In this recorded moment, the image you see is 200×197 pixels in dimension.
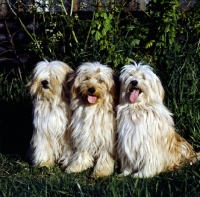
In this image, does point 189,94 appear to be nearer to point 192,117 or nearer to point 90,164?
point 192,117

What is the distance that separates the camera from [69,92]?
6.52 meters

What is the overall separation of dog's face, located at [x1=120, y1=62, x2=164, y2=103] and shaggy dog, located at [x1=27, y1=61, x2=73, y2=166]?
2.43 feet

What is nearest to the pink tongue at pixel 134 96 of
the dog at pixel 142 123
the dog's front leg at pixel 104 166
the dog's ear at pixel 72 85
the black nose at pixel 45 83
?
the dog at pixel 142 123

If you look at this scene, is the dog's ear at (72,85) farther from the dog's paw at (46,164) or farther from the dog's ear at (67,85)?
the dog's paw at (46,164)

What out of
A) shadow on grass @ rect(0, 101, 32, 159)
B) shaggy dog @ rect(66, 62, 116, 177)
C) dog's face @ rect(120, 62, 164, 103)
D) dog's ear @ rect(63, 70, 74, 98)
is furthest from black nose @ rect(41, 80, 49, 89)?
shadow on grass @ rect(0, 101, 32, 159)

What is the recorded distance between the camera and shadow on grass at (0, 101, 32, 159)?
7.63 metres

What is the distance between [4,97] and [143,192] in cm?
383

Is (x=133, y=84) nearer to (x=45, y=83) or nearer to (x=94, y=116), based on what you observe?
(x=94, y=116)

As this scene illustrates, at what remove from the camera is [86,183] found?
Result: 620cm

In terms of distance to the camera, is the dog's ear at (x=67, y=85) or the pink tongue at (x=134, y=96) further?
the dog's ear at (x=67, y=85)

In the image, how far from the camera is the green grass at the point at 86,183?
16.6ft

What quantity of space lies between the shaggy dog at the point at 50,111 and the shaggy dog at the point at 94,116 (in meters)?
0.16

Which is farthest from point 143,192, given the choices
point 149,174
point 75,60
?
point 75,60

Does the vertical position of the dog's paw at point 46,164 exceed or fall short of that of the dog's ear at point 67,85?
it falls short
